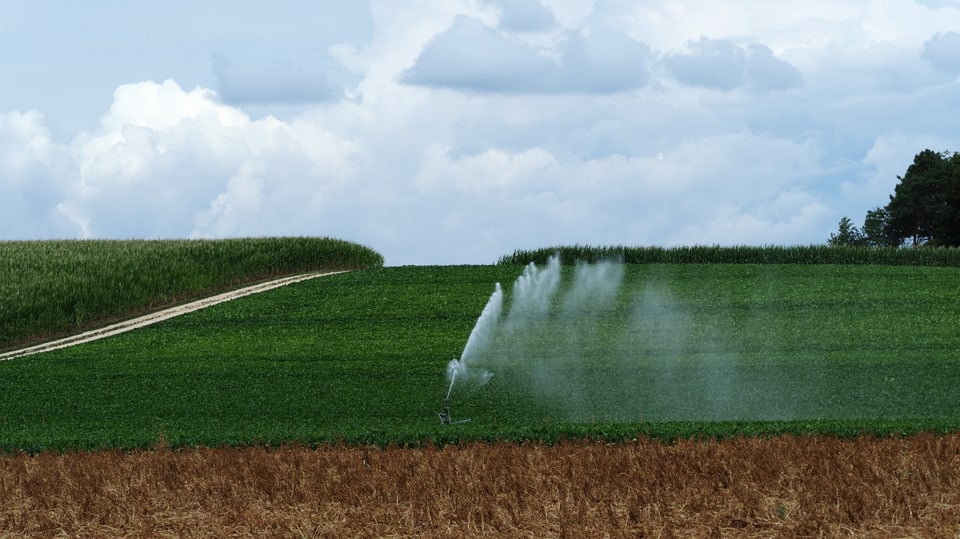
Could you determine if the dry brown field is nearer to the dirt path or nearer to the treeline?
the dirt path

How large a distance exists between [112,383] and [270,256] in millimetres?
18109

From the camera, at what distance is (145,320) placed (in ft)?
118

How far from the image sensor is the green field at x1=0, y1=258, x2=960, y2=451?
19.8 metres

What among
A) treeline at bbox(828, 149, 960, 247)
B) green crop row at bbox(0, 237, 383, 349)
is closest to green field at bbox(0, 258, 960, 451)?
green crop row at bbox(0, 237, 383, 349)

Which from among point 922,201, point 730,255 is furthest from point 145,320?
point 922,201

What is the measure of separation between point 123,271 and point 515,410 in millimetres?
22772

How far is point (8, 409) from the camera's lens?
2436 cm

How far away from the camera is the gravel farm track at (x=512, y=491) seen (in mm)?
10500

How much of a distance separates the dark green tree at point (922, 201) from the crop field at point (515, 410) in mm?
37411

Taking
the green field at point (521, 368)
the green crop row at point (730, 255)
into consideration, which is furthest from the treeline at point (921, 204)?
the green field at point (521, 368)

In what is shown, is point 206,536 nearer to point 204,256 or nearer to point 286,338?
point 286,338

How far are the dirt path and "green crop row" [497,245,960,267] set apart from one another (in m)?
11.3

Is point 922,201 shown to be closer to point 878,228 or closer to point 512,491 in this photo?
point 878,228

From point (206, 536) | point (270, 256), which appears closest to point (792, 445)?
point (206, 536)
